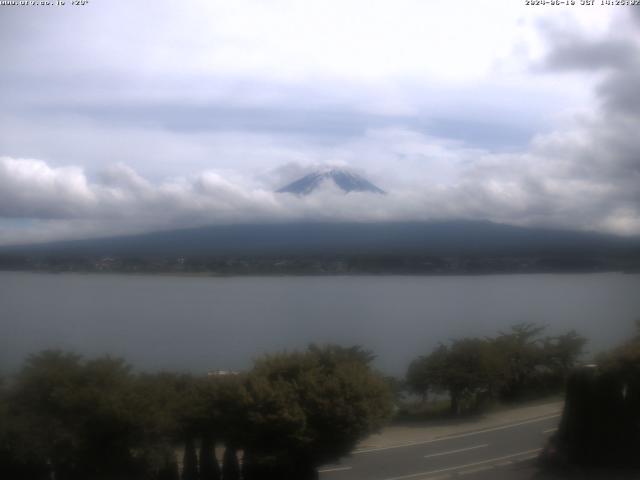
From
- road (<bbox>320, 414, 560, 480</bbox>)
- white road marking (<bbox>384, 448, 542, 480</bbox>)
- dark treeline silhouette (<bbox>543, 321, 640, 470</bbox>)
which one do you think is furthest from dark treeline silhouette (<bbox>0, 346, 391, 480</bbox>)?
dark treeline silhouette (<bbox>543, 321, 640, 470</bbox>)

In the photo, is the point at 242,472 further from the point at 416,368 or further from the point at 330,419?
the point at 416,368

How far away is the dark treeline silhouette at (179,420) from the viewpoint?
7215 mm

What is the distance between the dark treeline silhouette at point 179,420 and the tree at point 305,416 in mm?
12

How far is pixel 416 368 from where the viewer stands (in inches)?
352

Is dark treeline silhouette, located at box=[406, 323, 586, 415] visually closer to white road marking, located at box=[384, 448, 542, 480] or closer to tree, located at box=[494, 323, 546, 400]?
tree, located at box=[494, 323, 546, 400]

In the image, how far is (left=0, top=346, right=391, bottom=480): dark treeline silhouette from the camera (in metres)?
7.21

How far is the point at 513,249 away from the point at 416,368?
238 centimetres

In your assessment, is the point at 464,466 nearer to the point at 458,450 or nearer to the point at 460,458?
the point at 460,458

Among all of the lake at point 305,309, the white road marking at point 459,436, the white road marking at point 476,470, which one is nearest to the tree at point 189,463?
the lake at point 305,309

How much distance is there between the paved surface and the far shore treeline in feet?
0.91

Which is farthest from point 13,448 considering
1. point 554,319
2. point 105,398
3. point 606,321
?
point 606,321

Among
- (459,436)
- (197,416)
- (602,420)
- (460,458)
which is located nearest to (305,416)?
(197,416)

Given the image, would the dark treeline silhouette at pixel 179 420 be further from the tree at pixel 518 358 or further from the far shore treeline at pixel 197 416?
the tree at pixel 518 358

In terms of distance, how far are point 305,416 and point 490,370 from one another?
Result: 2.75m
